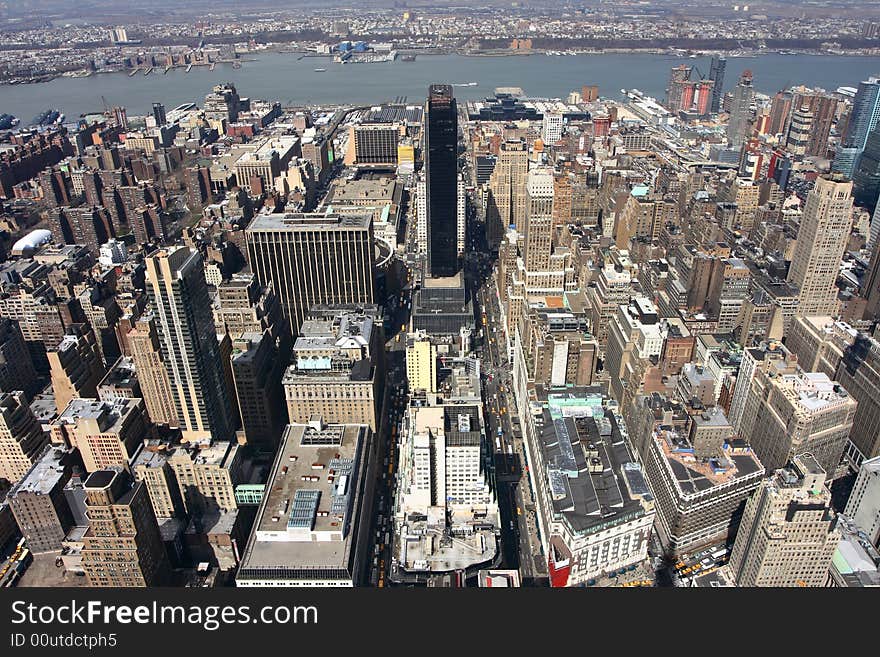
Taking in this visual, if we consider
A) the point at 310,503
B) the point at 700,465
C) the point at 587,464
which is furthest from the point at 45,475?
the point at 700,465

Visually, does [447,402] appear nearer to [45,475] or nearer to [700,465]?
[700,465]

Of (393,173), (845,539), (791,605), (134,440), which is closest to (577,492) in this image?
(845,539)

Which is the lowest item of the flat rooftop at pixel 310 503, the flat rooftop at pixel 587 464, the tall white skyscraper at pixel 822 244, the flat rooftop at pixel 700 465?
the flat rooftop at pixel 587 464

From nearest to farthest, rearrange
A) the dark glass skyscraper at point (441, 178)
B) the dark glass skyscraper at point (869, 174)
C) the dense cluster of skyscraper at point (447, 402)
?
the dense cluster of skyscraper at point (447, 402) < the dark glass skyscraper at point (441, 178) < the dark glass skyscraper at point (869, 174)

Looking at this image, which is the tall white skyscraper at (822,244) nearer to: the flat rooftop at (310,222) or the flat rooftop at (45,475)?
the flat rooftop at (310,222)

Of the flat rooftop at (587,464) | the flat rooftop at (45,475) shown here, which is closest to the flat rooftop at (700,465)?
the flat rooftop at (587,464)

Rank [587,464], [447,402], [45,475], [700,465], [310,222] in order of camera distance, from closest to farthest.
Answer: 1. [45,475]
2. [700,465]
3. [587,464]
4. [447,402]
5. [310,222]

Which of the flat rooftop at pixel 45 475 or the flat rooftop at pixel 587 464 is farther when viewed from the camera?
the flat rooftop at pixel 45 475

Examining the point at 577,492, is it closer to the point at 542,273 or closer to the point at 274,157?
the point at 542,273
